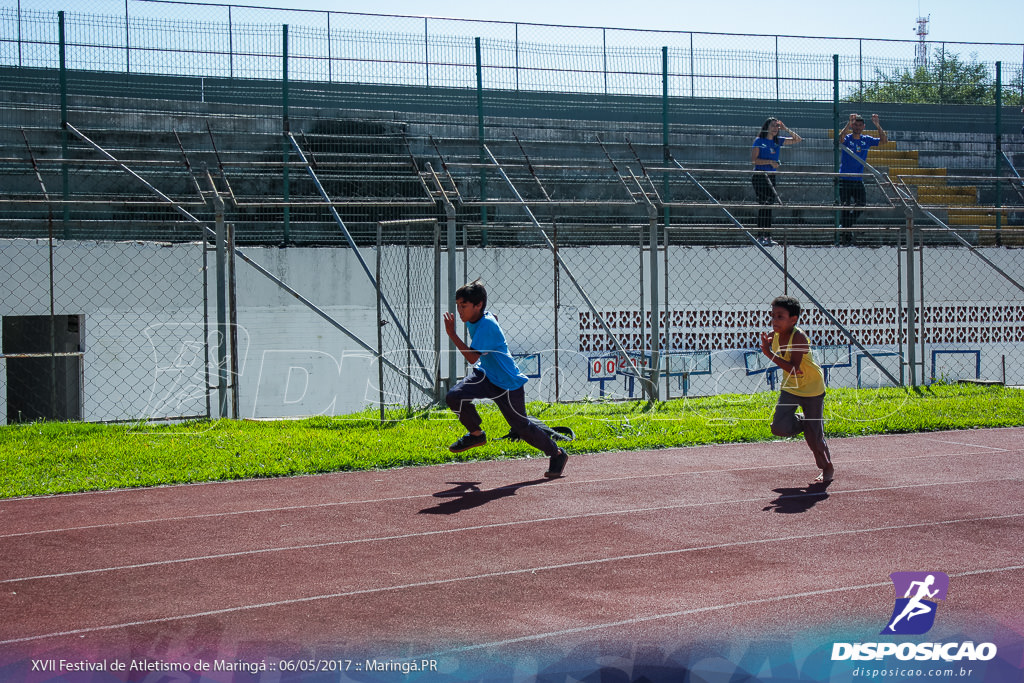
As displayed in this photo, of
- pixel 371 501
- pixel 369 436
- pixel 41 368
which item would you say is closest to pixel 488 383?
pixel 371 501

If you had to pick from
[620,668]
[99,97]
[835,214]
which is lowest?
[620,668]

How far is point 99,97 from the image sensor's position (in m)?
18.1

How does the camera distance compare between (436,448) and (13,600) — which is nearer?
(13,600)

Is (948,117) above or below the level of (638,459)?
above

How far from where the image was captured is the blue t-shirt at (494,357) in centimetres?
846

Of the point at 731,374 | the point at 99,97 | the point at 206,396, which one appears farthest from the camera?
the point at 99,97

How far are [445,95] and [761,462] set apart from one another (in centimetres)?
1466

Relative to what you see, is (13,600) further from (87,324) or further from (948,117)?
(948,117)

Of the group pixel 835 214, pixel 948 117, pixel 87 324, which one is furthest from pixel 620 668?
pixel 948 117

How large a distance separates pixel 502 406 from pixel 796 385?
2434 millimetres

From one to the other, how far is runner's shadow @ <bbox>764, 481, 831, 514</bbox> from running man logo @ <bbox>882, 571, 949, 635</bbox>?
5.26 ft

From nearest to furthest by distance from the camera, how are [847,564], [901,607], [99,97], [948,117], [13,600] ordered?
1. [901,607]
2. [13,600]
3. [847,564]
4. [99,97]
5. [948,117]

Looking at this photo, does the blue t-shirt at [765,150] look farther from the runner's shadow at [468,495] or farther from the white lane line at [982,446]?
the runner's shadow at [468,495]

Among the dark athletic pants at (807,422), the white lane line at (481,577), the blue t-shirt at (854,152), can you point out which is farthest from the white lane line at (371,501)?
the blue t-shirt at (854,152)
